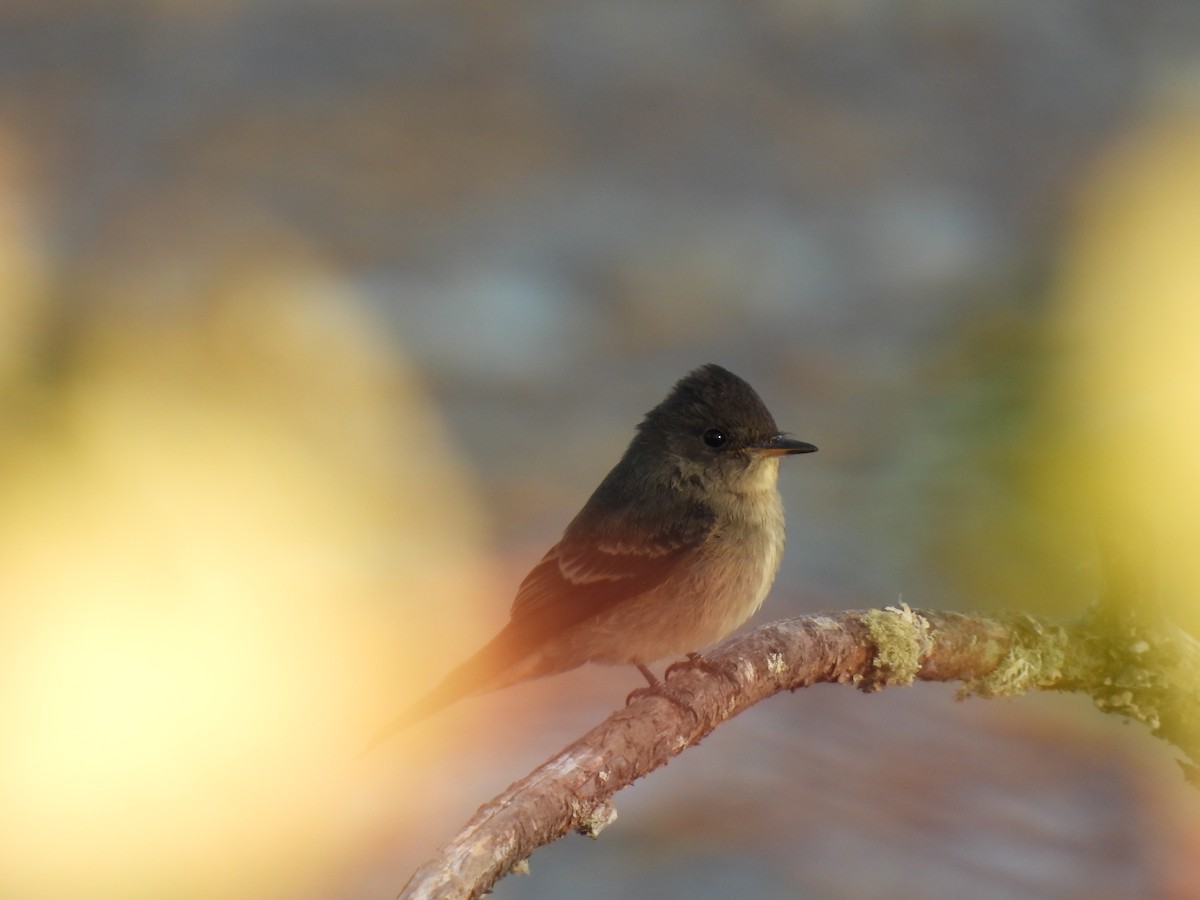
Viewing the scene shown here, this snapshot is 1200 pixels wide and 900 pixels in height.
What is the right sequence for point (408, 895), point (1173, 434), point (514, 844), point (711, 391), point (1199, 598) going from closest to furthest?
point (408, 895)
point (514, 844)
point (1173, 434)
point (1199, 598)
point (711, 391)

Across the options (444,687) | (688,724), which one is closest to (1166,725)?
(688,724)

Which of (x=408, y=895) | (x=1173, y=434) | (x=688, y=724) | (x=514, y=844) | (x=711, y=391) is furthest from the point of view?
(x=711, y=391)

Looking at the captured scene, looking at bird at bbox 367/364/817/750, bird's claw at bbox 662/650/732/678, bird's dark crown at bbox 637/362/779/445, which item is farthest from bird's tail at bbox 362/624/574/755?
bird's dark crown at bbox 637/362/779/445

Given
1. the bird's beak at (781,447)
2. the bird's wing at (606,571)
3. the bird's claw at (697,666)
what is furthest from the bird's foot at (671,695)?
the bird's beak at (781,447)

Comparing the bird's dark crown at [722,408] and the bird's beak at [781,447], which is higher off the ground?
the bird's dark crown at [722,408]

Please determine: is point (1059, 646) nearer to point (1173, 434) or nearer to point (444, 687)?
point (1173, 434)

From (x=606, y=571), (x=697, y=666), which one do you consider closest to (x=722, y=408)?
(x=606, y=571)

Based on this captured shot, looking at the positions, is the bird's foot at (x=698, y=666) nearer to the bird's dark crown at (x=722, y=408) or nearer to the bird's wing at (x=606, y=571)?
the bird's wing at (x=606, y=571)

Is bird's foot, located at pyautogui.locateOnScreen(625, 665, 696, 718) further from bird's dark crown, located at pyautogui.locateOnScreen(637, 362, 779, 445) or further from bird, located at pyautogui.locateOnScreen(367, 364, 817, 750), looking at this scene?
bird's dark crown, located at pyautogui.locateOnScreen(637, 362, 779, 445)
